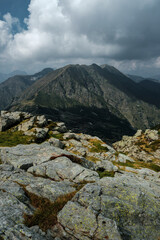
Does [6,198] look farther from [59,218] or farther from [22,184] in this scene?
[59,218]

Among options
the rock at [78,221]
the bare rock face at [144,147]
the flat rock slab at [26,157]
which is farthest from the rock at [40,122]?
the bare rock face at [144,147]

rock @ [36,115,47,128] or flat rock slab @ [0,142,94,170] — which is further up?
rock @ [36,115,47,128]

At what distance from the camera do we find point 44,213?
888 centimetres

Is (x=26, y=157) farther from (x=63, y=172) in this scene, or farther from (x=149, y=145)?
(x=149, y=145)

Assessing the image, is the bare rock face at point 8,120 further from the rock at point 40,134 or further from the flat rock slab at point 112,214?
the flat rock slab at point 112,214

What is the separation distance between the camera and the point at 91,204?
9.23m

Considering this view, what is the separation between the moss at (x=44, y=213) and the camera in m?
8.09

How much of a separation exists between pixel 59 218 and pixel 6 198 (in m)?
4.50

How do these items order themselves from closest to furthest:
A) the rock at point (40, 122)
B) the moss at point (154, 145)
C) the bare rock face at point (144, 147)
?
the rock at point (40, 122) → the bare rock face at point (144, 147) → the moss at point (154, 145)

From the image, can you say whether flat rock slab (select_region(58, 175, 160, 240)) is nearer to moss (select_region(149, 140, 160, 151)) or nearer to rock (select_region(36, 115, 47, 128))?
rock (select_region(36, 115, 47, 128))

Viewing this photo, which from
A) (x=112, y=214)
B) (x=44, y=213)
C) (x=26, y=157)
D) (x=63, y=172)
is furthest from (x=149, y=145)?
(x=44, y=213)

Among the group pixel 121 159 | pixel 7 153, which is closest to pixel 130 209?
pixel 7 153

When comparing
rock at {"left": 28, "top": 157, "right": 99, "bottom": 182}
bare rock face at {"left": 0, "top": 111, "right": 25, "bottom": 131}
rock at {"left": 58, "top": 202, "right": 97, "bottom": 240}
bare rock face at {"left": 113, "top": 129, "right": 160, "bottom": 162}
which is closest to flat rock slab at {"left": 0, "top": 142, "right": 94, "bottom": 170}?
rock at {"left": 28, "top": 157, "right": 99, "bottom": 182}

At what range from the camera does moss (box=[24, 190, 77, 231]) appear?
8.09 m
